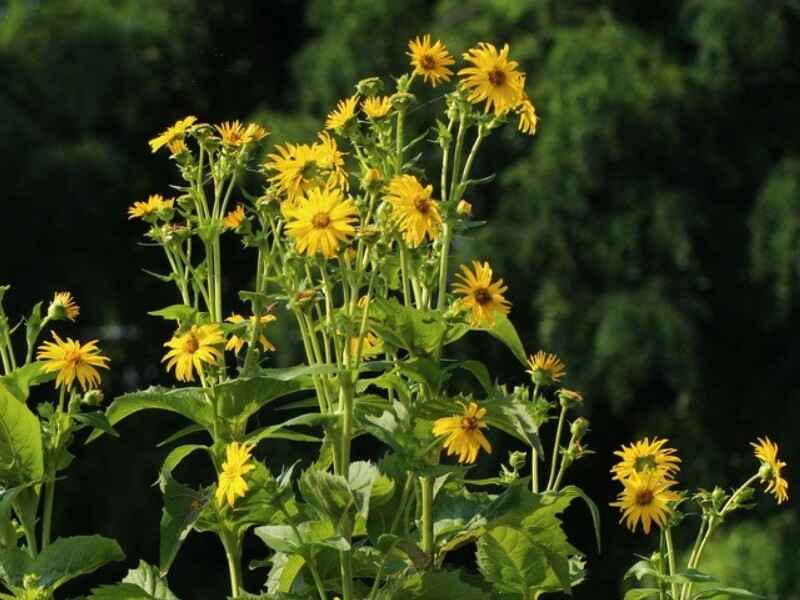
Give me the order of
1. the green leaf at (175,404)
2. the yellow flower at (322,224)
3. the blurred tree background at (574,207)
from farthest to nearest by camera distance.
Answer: the blurred tree background at (574,207), the green leaf at (175,404), the yellow flower at (322,224)

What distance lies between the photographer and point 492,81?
1238 millimetres

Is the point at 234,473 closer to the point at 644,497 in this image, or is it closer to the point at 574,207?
the point at 644,497

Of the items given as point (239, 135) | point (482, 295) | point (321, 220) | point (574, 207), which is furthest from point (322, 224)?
point (574, 207)

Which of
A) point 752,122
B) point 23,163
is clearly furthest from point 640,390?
point 23,163

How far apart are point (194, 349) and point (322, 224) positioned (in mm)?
138

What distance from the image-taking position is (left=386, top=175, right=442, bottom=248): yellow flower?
1.14 meters

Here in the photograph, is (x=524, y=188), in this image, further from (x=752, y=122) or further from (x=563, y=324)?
(x=752, y=122)

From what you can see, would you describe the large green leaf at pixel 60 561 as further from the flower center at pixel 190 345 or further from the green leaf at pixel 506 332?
the green leaf at pixel 506 332

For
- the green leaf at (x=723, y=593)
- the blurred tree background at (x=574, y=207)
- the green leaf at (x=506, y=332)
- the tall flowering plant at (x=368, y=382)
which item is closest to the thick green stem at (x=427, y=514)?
the tall flowering plant at (x=368, y=382)

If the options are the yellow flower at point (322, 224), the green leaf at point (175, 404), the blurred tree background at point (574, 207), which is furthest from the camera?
the blurred tree background at point (574, 207)

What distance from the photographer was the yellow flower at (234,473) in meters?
1.12

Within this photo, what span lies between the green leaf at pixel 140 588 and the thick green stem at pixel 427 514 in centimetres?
18

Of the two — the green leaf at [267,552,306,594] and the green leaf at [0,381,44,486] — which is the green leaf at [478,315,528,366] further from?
the green leaf at [0,381,44,486]

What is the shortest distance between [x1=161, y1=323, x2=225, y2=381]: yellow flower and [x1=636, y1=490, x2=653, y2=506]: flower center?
0.30 meters
